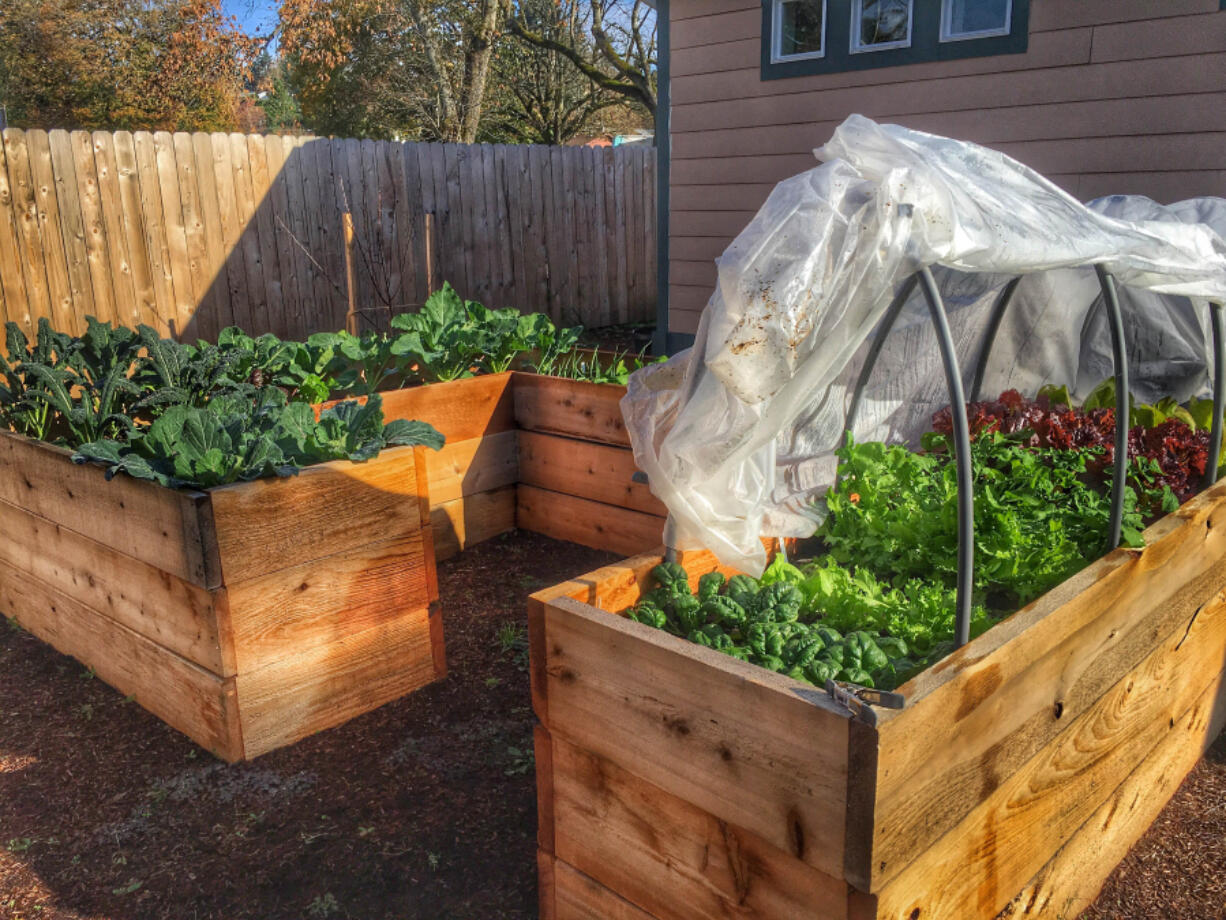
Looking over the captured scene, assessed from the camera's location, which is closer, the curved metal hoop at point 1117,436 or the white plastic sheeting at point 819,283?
the white plastic sheeting at point 819,283

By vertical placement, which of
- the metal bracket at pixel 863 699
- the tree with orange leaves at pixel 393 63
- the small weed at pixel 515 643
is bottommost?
the small weed at pixel 515 643

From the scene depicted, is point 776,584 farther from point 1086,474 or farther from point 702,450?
point 1086,474

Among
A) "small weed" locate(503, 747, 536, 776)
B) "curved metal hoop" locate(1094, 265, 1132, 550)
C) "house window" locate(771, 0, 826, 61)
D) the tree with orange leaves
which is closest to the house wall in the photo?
"house window" locate(771, 0, 826, 61)

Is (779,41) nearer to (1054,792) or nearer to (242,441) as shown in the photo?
(242,441)

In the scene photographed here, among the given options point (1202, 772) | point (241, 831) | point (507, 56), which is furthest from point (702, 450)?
point (507, 56)

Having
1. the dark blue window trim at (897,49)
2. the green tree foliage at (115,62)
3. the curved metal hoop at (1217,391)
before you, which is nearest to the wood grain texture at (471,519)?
the curved metal hoop at (1217,391)

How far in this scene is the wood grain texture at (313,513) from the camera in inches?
113

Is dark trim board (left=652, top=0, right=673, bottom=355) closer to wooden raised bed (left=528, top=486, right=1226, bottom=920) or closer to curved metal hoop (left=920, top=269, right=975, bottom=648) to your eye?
wooden raised bed (left=528, top=486, right=1226, bottom=920)

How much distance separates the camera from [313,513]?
3.07 m

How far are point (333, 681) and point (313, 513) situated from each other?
60 centimetres

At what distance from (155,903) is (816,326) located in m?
2.18

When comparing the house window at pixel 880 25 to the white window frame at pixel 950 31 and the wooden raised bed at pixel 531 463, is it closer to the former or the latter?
the white window frame at pixel 950 31

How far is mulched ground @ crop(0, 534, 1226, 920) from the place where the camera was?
2467 mm

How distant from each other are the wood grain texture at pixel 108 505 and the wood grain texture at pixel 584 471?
2.17 m
